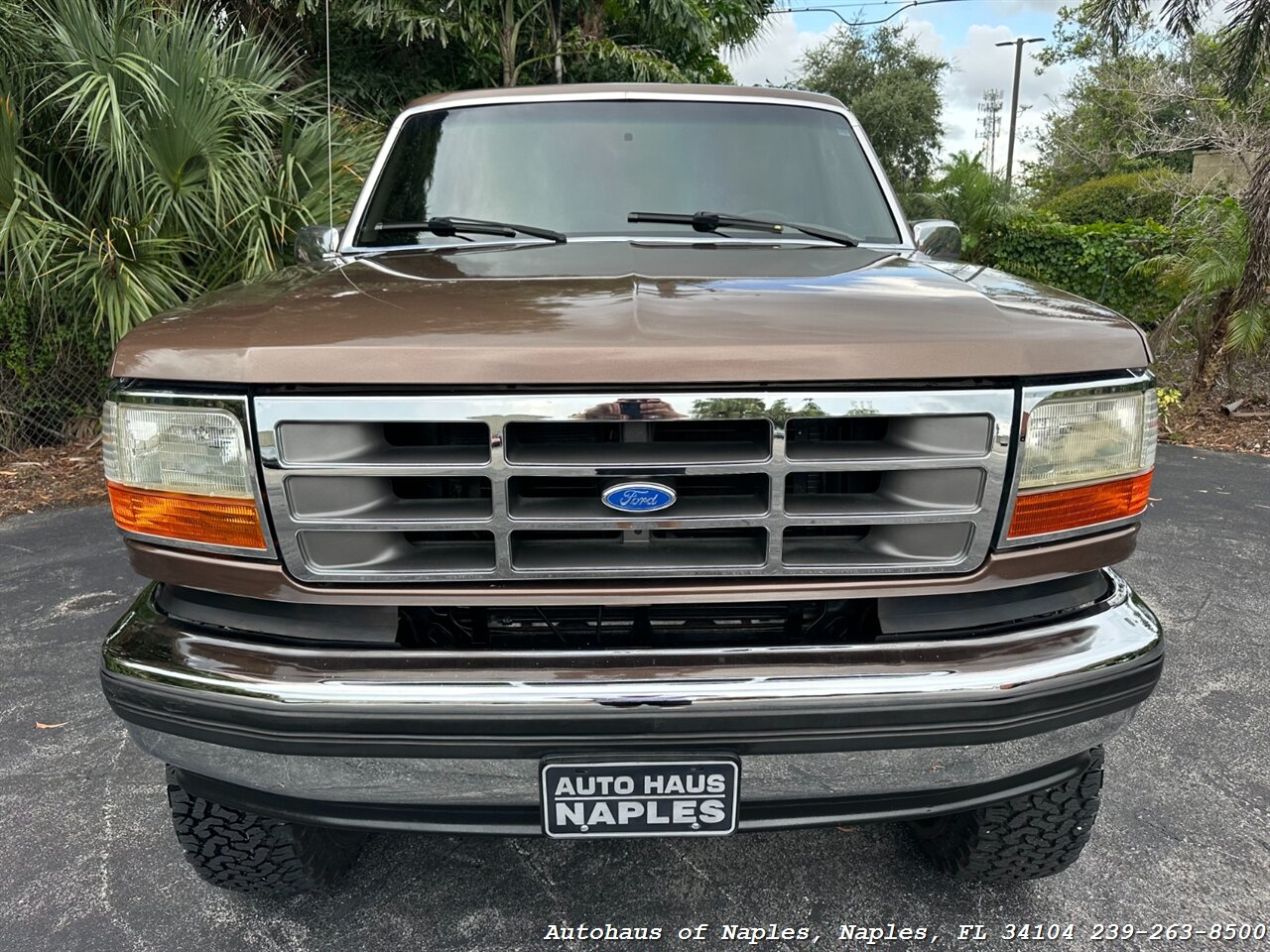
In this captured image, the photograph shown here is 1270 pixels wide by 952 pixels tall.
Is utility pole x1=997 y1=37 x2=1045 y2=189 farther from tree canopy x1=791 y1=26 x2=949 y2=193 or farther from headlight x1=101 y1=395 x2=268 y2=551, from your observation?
headlight x1=101 y1=395 x2=268 y2=551

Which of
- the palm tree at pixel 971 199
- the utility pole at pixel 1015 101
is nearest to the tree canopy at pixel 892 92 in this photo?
the utility pole at pixel 1015 101

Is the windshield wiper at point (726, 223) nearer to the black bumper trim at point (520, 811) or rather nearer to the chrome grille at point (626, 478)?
the chrome grille at point (626, 478)

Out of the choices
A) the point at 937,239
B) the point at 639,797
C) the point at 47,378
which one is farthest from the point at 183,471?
the point at 47,378

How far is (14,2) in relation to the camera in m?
5.04

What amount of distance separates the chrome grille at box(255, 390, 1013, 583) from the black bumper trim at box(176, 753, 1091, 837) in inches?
16.7

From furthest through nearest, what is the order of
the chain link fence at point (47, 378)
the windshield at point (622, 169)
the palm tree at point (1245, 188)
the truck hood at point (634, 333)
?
the palm tree at point (1245, 188)
the chain link fence at point (47, 378)
the windshield at point (622, 169)
the truck hood at point (634, 333)

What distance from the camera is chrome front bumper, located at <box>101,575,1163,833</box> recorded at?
1.49 metres

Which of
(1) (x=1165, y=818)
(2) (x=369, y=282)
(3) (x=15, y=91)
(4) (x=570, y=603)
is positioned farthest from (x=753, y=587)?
(3) (x=15, y=91)

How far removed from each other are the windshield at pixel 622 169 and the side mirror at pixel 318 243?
10cm

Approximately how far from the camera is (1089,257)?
A: 1250cm

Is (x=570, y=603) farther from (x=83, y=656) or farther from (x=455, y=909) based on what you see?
(x=83, y=656)

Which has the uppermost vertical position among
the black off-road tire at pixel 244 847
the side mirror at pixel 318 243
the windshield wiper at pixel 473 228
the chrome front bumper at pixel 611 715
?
A: the windshield wiper at pixel 473 228

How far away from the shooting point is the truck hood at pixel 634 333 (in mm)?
1484

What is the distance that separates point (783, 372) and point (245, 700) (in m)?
1.09
